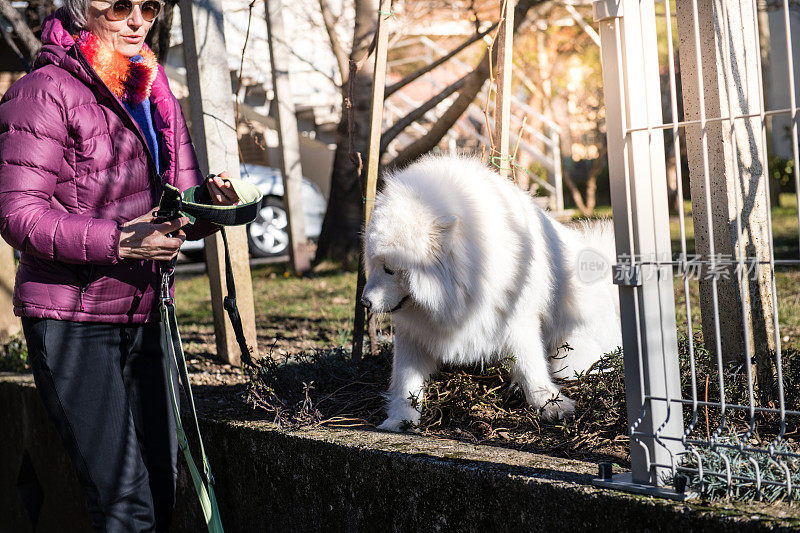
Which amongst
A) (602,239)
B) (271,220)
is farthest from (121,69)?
(271,220)

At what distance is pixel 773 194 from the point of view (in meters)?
12.4

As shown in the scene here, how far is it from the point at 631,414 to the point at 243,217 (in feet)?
4.40

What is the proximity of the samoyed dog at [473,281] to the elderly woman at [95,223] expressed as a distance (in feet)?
2.20

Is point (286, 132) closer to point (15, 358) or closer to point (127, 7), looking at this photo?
point (15, 358)

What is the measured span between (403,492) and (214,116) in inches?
107

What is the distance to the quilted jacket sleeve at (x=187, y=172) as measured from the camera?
2.79 meters

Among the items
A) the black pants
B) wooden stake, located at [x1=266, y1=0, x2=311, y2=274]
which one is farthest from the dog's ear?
wooden stake, located at [x1=266, y1=0, x2=311, y2=274]

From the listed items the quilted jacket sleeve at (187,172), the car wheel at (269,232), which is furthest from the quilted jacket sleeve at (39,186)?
the car wheel at (269,232)

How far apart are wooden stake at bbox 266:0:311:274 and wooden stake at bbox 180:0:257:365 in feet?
16.3

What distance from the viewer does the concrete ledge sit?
2.19 m

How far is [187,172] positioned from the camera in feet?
9.44

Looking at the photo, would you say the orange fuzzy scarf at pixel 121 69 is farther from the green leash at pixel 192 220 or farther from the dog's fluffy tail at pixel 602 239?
the dog's fluffy tail at pixel 602 239

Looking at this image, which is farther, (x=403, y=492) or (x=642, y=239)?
(x=403, y=492)

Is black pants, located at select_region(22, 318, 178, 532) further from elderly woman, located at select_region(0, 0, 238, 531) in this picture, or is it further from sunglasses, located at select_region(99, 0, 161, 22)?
sunglasses, located at select_region(99, 0, 161, 22)
